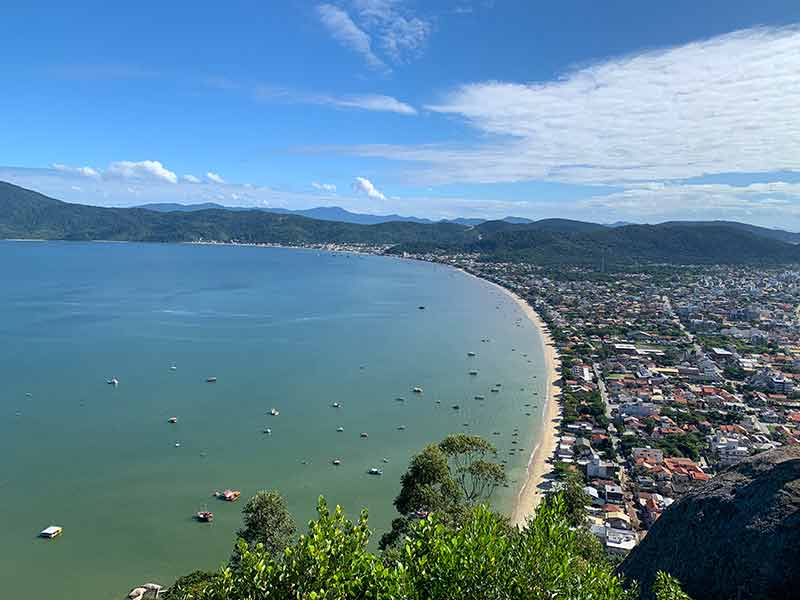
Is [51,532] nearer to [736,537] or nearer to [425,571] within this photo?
[425,571]

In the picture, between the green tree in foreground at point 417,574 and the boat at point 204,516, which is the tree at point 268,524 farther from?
the green tree in foreground at point 417,574

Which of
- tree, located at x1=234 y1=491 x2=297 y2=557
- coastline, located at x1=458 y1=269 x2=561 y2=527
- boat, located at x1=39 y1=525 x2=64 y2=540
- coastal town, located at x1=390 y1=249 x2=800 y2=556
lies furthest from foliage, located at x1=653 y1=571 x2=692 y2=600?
boat, located at x1=39 y1=525 x2=64 y2=540

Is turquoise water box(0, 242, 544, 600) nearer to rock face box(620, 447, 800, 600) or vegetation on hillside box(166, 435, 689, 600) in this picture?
rock face box(620, 447, 800, 600)

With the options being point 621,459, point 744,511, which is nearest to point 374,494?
point 621,459

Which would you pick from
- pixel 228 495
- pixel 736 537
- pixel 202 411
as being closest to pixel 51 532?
pixel 228 495

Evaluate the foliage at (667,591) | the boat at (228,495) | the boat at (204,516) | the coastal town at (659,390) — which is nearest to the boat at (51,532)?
the boat at (204,516)

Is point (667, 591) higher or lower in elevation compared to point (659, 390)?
higher
